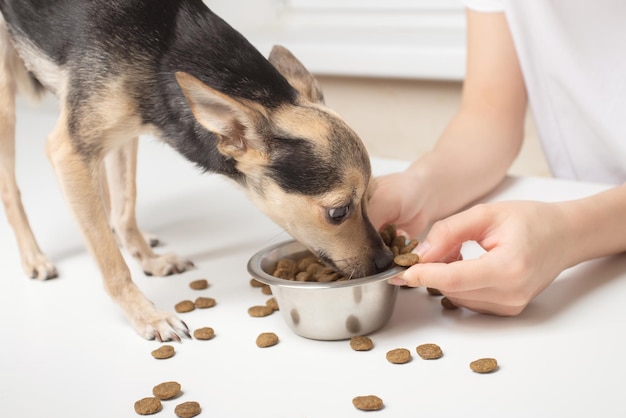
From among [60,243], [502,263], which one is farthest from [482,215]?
[60,243]

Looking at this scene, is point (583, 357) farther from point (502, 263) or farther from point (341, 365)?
point (341, 365)

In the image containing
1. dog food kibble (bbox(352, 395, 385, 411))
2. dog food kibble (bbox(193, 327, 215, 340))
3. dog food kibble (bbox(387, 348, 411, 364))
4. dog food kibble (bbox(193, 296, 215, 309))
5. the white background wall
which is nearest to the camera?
dog food kibble (bbox(352, 395, 385, 411))

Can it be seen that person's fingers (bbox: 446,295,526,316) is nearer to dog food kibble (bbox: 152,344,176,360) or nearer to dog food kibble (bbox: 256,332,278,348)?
dog food kibble (bbox: 256,332,278,348)

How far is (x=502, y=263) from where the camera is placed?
1177 millimetres

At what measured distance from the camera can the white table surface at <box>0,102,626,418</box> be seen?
104 cm

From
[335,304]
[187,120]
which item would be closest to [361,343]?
[335,304]

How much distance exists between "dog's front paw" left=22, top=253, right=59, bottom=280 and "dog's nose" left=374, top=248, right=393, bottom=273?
67 cm

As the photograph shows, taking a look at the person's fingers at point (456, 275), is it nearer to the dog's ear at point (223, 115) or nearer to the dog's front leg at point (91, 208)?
the dog's ear at point (223, 115)

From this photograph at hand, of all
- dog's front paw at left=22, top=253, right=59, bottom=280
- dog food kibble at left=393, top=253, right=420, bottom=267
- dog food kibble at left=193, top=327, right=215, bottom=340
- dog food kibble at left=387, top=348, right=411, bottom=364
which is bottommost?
dog's front paw at left=22, top=253, right=59, bottom=280

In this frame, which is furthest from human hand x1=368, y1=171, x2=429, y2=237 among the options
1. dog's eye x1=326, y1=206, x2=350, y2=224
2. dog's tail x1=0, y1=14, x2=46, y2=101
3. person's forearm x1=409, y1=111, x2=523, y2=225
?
dog's tail x1=0, y1=14, x2=46, y2=101

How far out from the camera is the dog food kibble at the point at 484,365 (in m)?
1.08

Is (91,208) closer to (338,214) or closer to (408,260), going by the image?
(338,214)

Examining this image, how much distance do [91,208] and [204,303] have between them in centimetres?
31

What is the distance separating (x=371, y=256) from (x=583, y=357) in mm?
401
